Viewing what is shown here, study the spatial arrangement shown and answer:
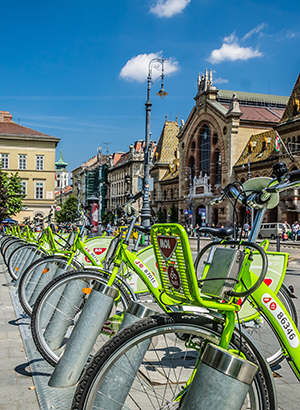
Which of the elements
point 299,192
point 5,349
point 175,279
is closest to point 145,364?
point 5,349

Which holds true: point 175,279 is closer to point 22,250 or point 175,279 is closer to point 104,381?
point 104,381

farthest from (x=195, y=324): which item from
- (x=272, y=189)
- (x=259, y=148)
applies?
(x=259, y=148)

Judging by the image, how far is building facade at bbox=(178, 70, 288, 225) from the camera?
53812 millimetres

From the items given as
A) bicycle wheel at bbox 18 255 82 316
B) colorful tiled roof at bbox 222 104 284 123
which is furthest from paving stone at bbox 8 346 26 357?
colorful tiled roof at bbox 222 104 284 123

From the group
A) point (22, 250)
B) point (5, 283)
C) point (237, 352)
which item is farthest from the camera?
point (5, 283)

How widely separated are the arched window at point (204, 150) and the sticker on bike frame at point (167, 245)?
5814 cm

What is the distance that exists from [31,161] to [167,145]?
31.7 metres

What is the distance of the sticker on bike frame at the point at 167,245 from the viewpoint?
2201 mm

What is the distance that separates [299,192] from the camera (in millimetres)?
39375

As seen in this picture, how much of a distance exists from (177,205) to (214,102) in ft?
57.5

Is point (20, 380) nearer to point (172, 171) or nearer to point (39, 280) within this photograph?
point (39, 280)

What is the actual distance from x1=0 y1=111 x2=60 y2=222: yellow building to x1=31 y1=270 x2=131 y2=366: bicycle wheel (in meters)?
51.6

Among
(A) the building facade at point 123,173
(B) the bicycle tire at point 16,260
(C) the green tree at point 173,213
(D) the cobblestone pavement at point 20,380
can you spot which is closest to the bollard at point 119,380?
(D) the cobblestone pavement at point 20,380

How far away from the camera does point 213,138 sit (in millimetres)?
57500
